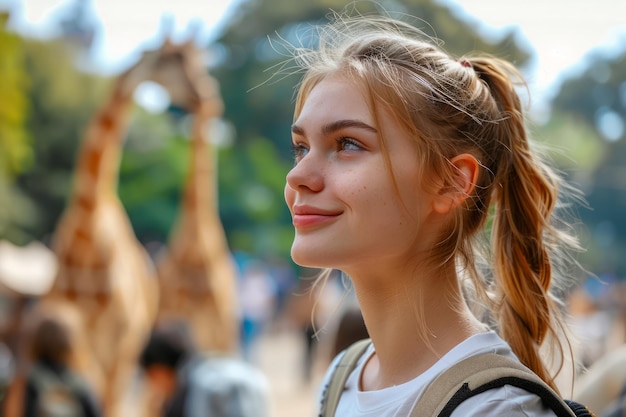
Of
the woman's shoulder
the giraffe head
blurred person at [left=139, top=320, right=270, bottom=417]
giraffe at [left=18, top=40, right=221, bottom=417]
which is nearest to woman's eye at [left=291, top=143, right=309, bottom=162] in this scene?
the woman's shoulder

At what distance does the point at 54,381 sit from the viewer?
346cm

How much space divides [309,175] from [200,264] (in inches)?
193

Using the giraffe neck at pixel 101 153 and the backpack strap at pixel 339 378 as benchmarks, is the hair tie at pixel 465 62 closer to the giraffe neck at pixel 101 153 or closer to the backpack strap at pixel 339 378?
the backpack strap at pixel 339 378

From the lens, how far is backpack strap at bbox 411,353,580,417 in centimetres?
113

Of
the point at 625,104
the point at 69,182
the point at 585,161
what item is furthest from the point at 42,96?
the point at 625,104

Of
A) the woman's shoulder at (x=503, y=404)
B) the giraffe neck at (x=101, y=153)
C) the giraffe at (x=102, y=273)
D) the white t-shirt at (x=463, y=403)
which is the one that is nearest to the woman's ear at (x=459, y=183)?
the white t-shirt at (x=463, y=403)

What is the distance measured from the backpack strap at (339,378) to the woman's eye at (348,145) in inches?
16.8

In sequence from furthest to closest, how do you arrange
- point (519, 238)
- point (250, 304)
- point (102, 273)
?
point (250, 304), point (102, 273), point (519, 238)

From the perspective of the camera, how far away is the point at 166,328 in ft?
12.4

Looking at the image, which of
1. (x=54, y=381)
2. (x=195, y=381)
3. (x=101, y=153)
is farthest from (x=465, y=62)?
(x=101, y=153)

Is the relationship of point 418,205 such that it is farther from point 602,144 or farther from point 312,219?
point 602,144

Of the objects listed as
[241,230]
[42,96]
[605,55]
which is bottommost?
[605,55]

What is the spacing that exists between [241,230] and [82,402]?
1653 centimetres

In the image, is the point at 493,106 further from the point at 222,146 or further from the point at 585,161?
the point at 222,146
